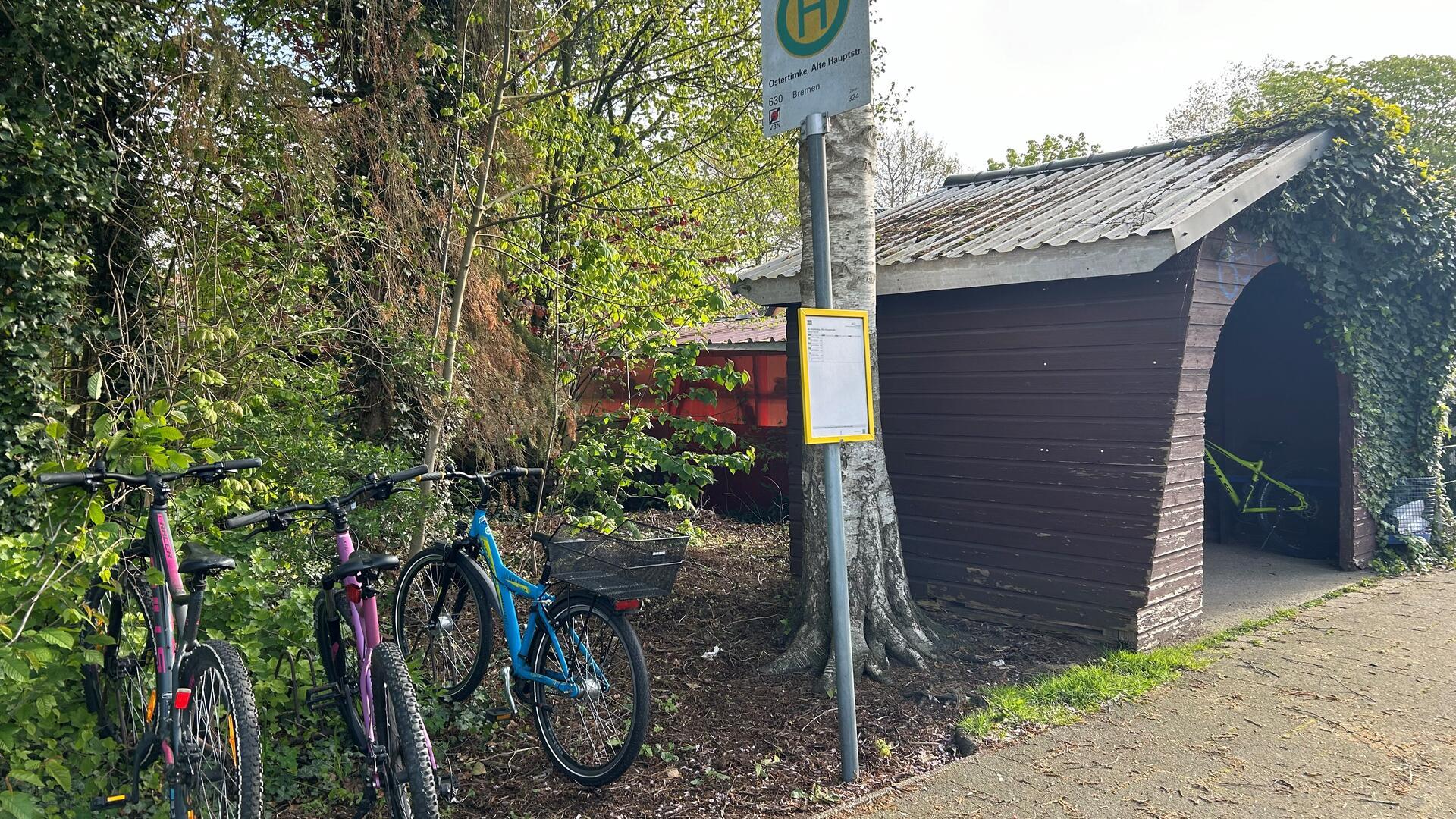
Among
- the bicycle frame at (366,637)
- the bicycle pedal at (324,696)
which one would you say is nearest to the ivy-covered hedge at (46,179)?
the bicycle pedal at (324,696)

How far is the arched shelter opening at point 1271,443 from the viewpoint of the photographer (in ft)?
27.3

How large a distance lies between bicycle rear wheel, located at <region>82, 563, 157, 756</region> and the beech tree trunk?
9.35 feet

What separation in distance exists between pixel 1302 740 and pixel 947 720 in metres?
1.55

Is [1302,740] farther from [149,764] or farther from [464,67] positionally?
[464,67]

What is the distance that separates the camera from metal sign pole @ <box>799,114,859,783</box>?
3590 millimetres

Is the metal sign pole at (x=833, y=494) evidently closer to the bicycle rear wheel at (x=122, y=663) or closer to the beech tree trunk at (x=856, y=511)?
the beech tree trunk at (x=856, y=511)

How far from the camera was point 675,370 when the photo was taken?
7.41 meters

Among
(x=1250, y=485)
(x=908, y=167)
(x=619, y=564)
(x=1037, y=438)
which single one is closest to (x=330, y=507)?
(x=619, y=564)

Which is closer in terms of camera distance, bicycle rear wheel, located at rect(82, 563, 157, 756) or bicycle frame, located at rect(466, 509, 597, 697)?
bicycle rear wheel, located at rect(82, 563, 157, 756)

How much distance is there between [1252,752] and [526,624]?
316cm

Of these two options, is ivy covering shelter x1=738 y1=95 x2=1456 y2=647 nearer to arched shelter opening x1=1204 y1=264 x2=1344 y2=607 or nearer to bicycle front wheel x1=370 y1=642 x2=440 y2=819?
arched shelter opening x1=1204 y1=264 x2=1344 y2=607

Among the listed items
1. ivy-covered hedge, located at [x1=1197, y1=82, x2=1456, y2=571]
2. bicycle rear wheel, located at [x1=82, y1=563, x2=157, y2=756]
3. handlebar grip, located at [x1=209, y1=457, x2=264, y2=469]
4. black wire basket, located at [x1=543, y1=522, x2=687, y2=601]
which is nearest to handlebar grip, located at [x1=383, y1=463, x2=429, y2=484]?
handlebar grip, located at [x1=209, y1=457, x2=264, y2=469]

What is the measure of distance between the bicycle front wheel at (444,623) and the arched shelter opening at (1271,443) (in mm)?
6197

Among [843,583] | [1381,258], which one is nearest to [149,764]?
[843,583]
